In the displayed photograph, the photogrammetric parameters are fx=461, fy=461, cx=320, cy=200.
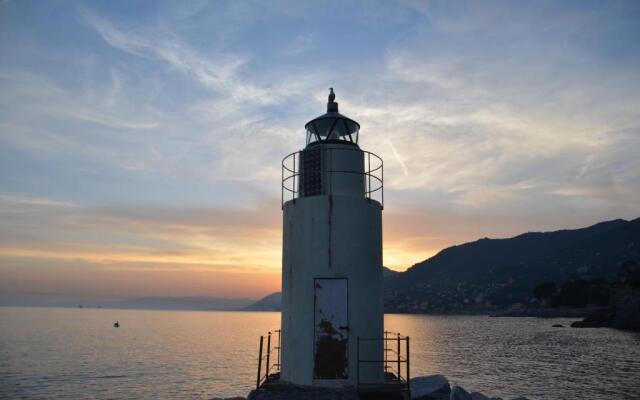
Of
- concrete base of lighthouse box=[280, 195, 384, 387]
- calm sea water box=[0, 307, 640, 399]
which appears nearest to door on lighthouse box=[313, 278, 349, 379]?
concrete base of lighthouse box=[280, 195, 384, 387]

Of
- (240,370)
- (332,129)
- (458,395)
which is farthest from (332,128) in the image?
(240,370)

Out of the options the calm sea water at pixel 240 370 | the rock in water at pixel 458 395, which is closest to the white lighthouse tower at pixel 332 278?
the rock in water at pixel 458 395

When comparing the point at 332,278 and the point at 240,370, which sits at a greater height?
the point at 332,278

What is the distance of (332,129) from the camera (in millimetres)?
13766

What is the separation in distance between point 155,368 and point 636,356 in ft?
162

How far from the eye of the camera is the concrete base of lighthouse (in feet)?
39.0

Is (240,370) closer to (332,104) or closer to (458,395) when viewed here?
(458,395)

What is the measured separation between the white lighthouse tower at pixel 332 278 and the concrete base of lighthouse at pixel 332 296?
0.08 feet

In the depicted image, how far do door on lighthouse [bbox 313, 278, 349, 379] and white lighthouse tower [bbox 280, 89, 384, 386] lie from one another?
0.02m

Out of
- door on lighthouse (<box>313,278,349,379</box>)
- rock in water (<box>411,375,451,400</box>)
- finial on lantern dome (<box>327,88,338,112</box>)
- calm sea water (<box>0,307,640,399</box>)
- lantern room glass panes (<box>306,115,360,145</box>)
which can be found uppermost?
finial on lantern dome (<box>327,88,338,112</box>)

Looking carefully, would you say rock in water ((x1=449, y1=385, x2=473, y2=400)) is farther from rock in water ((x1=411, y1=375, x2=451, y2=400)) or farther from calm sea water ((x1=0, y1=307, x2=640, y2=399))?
calm sea water ((x1=0, y1=307, x2=640, y2=399))

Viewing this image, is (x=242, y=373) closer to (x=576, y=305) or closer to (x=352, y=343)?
(x=352, y=343)

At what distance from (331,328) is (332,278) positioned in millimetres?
1280

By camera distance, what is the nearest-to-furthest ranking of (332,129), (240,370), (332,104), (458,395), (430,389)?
(332,129) < (332,104) < (458,395) < (430,389) < (240,370)
